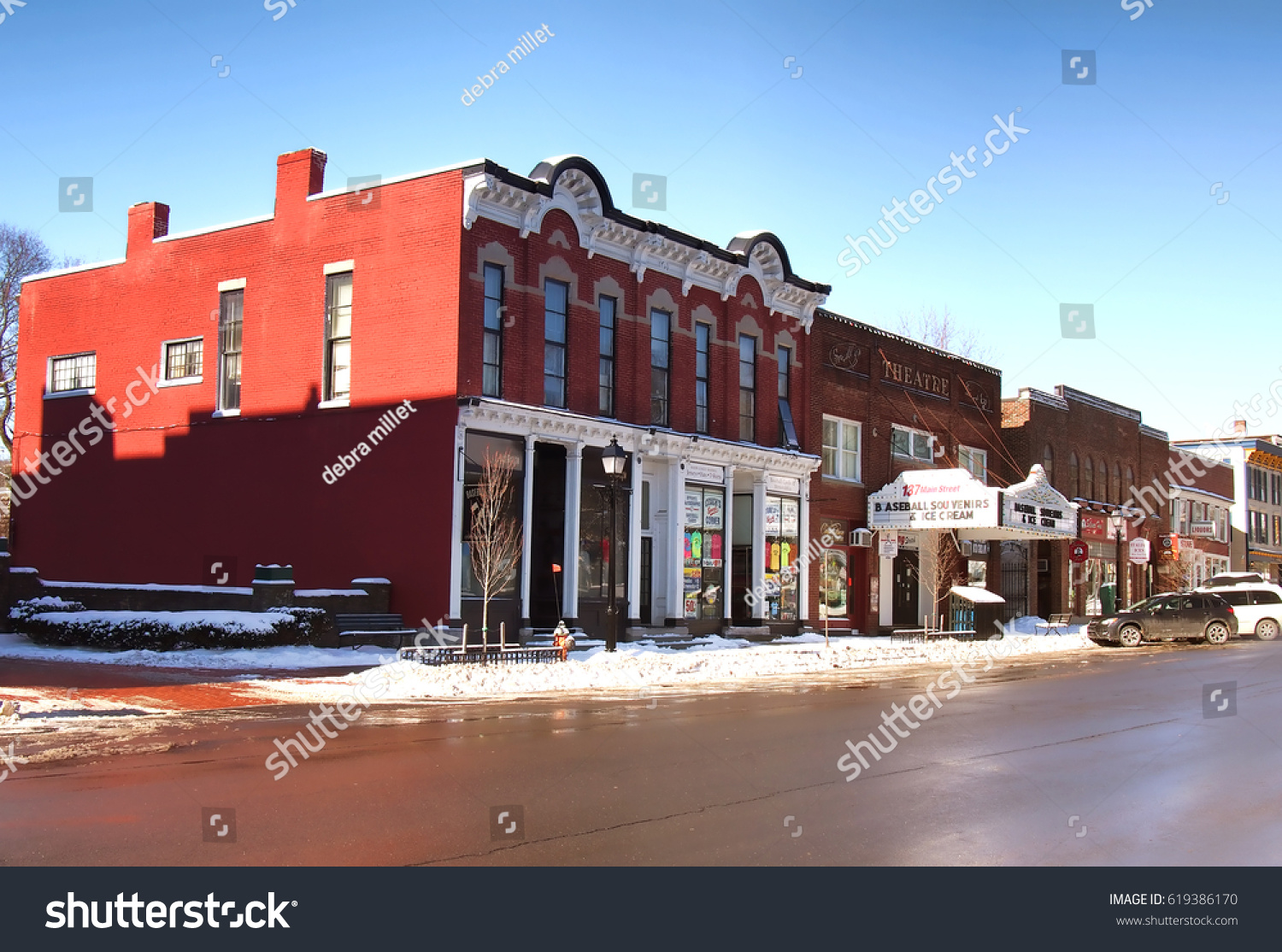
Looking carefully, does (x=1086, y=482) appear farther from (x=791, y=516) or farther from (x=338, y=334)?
(x=338, y=334)

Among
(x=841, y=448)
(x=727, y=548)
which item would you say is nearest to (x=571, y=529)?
(x=727, y=548)

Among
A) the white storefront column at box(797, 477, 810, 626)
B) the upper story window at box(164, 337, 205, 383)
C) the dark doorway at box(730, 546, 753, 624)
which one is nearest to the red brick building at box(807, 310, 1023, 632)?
the white storefront column at box(797, 477, 810, 626)

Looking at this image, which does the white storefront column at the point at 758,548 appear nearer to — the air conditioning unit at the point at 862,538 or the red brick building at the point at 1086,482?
the air conditioning unit at the point at 862,538

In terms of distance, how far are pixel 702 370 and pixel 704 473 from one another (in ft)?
9.69

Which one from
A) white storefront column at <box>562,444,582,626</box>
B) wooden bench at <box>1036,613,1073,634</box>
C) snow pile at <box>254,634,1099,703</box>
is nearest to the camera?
snow pile at <box>254,634,1099,703</box>

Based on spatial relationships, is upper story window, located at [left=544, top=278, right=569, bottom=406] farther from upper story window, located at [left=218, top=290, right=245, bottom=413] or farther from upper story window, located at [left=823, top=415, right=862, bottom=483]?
upper story window, located at [left=823, top=415, right=862, bottom=483]

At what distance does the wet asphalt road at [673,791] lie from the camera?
7656mm

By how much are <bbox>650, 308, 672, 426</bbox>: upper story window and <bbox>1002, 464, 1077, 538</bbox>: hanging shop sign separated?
1188cm

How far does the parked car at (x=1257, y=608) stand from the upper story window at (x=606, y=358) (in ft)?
68.3

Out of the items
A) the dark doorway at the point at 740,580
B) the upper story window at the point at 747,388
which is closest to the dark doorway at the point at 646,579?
the dark doorway at the point at 740,580

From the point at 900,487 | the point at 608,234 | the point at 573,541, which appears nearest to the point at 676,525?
the point at 573,541

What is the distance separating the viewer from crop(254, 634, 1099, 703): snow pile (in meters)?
18.2
